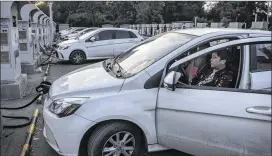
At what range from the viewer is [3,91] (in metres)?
6.72

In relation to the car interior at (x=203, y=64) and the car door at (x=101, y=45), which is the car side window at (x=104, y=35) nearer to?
the car door at (x=101, y=45)

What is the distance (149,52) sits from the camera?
13.4 feet

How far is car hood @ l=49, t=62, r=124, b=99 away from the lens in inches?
137

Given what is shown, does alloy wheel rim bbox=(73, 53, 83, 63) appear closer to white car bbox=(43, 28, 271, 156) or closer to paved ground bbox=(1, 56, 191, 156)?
paved ground bbox=(1, 56, 191, 156)

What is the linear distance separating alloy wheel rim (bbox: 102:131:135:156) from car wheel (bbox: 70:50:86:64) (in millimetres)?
9856

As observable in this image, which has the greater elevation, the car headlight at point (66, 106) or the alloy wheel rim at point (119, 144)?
the car headlight at point (66, 106)

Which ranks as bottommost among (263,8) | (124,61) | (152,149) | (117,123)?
(152,149)

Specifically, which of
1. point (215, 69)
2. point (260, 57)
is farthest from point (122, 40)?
point (260, 57)

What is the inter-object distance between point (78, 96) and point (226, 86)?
1690 millimetres

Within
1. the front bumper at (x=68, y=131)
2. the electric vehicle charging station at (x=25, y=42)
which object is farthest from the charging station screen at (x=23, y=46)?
the front bumper at (x=68, y=131)

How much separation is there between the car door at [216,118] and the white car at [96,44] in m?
10.1

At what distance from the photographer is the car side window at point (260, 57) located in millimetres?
3389

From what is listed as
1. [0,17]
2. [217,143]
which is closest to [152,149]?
[217,143]

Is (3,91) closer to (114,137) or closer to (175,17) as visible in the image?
(114,137)
